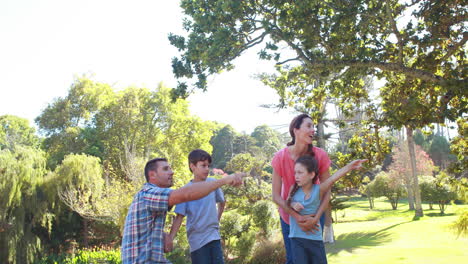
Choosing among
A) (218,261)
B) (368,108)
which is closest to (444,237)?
(368,108)

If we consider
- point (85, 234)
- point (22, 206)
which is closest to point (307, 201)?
point (22, 206)

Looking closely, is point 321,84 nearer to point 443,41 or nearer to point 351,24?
point 351,24

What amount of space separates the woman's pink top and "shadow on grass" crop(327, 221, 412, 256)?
11.7 metres

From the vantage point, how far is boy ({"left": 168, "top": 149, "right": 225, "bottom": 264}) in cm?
390

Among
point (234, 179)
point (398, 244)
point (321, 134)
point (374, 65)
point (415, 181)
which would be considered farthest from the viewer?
point (415, 181)

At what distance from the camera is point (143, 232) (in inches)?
119

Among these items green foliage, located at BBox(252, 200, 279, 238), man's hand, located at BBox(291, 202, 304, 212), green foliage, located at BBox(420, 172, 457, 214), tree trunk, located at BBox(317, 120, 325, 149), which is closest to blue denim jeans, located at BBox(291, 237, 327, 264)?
man's hand, located at BBox(291, 202, 304, 212)

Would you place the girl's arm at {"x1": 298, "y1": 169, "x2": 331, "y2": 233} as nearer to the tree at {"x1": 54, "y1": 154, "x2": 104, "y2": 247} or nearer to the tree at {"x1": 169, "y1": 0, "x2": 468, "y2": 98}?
the tree at {"x1": 169, "y1": 0, "x2": 468, "y2": 98}

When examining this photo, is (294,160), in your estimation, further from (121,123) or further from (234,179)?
(121,123)

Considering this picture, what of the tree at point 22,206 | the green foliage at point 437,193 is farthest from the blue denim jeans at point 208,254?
the green foliage at point 437,193

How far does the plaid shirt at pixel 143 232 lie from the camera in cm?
297

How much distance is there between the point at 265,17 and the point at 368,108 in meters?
3.12

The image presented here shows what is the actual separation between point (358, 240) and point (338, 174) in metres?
15.3

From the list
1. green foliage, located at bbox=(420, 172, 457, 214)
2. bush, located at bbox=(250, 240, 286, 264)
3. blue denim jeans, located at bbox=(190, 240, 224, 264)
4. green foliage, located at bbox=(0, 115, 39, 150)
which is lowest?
bush, located at bbox=(250, 240, 286, 264)
